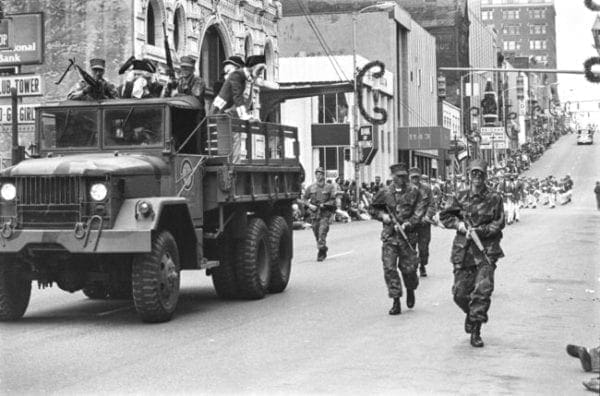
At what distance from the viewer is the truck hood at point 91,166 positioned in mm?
11734

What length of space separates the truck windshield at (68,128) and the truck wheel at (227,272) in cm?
243

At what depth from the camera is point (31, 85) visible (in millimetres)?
20125

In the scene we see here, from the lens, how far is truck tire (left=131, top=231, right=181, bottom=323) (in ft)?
38.3

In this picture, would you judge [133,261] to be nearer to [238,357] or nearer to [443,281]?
[238,357]

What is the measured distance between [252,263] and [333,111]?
150 feet

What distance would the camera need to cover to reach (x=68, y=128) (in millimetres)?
13133

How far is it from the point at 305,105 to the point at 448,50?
44.9 m

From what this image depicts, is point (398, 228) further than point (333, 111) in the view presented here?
No

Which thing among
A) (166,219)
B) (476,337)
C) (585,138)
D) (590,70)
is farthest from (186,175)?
(585,138)

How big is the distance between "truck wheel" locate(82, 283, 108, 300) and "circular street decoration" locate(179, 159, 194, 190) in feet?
5.12

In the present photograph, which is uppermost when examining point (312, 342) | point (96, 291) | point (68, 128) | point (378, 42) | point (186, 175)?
point (378, 42)

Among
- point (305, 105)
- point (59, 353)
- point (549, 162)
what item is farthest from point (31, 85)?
point (549, 162)

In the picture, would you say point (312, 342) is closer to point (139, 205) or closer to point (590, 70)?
point (139, 205)

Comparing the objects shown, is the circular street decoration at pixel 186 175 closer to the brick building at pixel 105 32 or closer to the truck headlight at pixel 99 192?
the truck headlight at pixel 99 192
